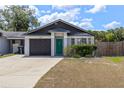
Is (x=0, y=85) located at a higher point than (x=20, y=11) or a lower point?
lower

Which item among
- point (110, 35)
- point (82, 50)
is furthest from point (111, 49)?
point (110, 35)

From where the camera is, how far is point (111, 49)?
29.4m

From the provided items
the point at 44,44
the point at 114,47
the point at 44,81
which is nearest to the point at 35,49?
the point at 44,44

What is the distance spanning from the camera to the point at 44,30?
3094cm

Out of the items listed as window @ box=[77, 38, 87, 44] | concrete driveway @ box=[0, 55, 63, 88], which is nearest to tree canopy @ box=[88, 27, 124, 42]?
window @ box=[77, 38, 87, 44]

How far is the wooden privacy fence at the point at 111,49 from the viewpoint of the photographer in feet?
95.3

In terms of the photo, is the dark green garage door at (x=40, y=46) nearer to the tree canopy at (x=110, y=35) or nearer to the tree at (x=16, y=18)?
the tree canopy at (x=110, y=35)

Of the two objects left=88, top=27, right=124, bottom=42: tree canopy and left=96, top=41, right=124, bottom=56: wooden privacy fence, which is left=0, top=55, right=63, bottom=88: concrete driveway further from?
left=88, top=27, right=124, bottom=42: tree canopy

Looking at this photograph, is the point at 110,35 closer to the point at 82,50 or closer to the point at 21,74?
the point at 82,50

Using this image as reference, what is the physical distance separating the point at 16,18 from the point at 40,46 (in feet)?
82.8

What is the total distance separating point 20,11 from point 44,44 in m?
25.1

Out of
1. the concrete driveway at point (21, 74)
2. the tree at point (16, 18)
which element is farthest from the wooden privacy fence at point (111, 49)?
the tree at point (16, 18)
